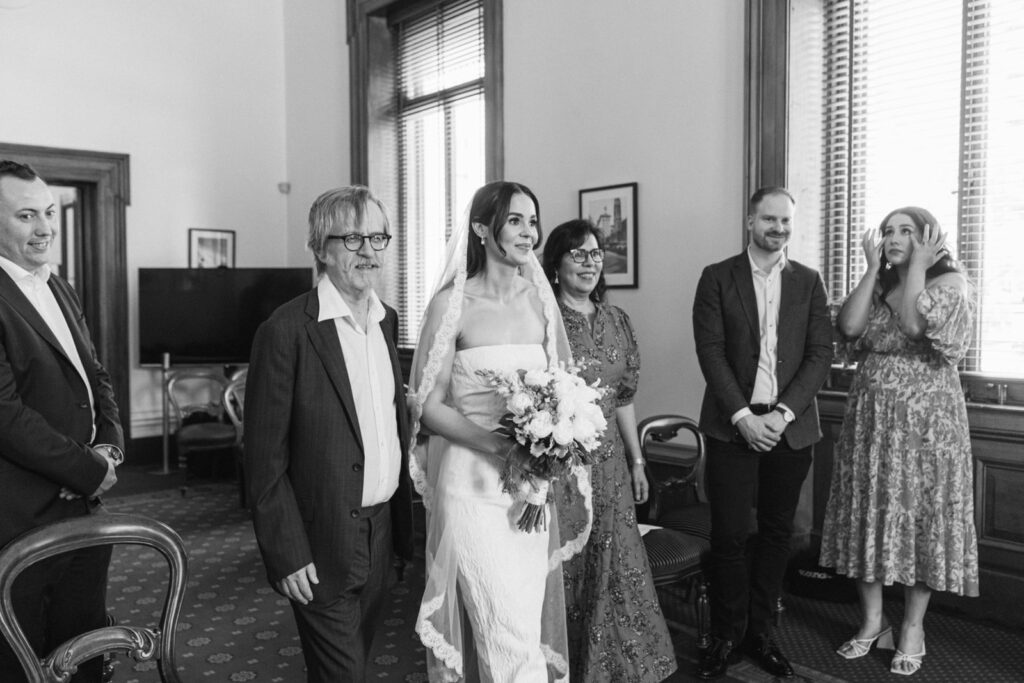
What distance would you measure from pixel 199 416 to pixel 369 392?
19.5 feet

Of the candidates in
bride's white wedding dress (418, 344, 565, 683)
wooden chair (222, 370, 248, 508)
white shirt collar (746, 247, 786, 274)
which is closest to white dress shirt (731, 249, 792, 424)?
white shirt collar (746, 247, 786, 274)

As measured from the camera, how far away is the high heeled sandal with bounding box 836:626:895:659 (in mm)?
3508

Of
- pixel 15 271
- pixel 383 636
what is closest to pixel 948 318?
pixel 383 636

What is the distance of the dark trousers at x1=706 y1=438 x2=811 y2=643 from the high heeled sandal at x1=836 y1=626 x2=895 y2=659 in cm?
36

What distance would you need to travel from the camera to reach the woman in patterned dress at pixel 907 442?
10.9ft

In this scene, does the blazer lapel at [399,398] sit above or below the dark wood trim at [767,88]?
below

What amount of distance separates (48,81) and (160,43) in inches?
42.0

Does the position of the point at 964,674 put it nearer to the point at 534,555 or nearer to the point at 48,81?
the point at 534,555

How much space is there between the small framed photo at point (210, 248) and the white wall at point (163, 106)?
0.27ft

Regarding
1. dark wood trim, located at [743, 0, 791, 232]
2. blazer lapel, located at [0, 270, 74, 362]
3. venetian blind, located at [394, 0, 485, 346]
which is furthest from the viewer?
venetian blind, located at [394, 0, 485, 346]

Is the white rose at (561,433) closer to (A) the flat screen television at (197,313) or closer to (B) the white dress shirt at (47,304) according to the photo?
(B) the white dress shirt at (47,304)

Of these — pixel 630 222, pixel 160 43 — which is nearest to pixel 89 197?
pixel 160 43

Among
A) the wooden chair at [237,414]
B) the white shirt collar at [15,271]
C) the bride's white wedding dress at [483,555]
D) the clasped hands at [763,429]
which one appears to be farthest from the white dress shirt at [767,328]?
the wooden chair at [237,414]

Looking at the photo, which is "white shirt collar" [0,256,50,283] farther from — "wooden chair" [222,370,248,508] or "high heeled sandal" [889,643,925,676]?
"wooden chair" [222,370,248,508]
